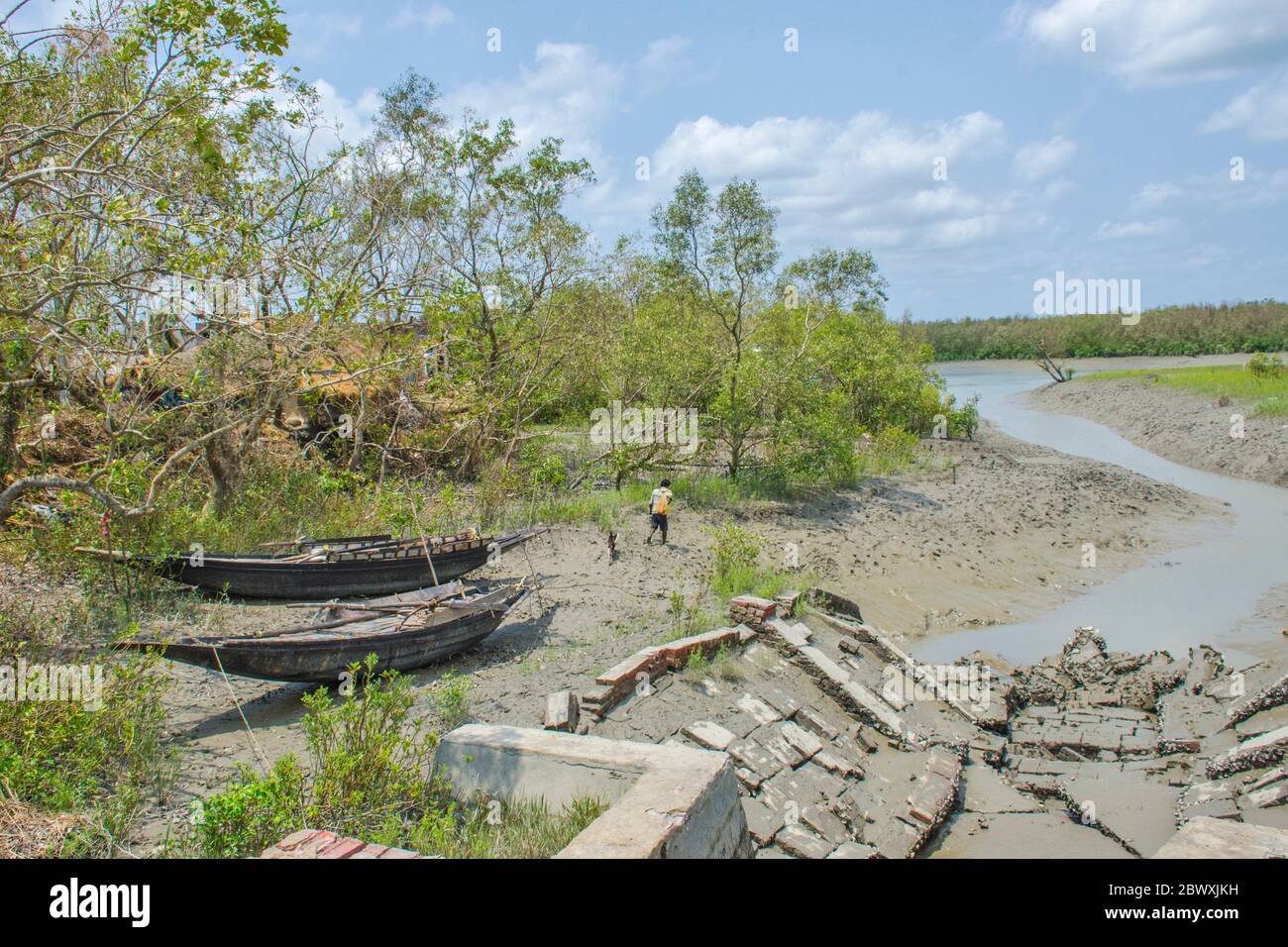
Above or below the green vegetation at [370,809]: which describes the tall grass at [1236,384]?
above

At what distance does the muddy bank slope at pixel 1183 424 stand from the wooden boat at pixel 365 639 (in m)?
22.3

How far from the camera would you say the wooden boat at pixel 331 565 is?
10203mm

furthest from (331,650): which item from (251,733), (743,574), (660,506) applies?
(660,506)

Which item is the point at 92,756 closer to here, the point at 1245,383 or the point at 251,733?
the point at 251,733

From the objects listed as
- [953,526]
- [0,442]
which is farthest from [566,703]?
[953,526]

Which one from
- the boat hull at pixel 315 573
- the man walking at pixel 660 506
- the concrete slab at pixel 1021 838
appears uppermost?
the man walking at pixel 660 506

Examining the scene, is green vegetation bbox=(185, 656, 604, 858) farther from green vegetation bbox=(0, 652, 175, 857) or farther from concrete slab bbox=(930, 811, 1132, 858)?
concrete slab bbox=(930, 811, 1132, 858)

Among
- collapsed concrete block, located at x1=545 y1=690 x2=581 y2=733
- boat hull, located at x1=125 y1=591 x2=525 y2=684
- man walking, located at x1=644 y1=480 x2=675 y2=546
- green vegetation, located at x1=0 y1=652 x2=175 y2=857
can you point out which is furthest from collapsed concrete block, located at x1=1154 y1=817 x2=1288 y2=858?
man walking, located at x1=644 y1=480 x2=675 y2=546

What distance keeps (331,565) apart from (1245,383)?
3535cm

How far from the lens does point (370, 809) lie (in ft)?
17.1

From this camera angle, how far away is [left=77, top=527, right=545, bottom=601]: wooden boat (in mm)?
10203

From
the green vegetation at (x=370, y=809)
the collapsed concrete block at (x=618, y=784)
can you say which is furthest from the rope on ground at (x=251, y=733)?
the collapsed concrete block at (x=618, y=784)

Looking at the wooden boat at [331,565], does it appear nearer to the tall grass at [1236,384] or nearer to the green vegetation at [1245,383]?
the tall grass at [1236,384]

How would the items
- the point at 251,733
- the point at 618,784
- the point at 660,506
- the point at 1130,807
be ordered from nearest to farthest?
the point at 618,784 → the point at 251,733 → the point at 1130,807 → the point at 660,506
